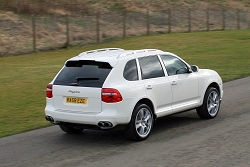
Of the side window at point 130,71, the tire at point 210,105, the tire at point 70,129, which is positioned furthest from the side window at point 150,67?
the tire at point 70,129

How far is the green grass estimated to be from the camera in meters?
13.1

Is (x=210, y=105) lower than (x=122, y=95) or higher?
lower

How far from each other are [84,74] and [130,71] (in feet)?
2.77

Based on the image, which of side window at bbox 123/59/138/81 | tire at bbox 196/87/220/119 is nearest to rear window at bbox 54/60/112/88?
side window at bbox 123/59/138/81

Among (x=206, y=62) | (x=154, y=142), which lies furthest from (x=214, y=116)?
(x=206, y=62)

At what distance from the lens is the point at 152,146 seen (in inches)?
376

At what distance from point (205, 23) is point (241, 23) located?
498 centimetres

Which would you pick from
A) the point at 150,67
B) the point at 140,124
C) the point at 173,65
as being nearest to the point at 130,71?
the point at 150,67

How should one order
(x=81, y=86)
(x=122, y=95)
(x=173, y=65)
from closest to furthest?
(x=122, y=95) → (x=81, y=86) → (x=173, y=65)

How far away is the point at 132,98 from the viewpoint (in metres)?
9.72

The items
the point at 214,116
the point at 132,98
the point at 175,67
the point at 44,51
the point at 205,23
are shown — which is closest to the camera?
the point at 132,98

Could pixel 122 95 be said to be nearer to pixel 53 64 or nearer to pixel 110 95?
pixel 110 95

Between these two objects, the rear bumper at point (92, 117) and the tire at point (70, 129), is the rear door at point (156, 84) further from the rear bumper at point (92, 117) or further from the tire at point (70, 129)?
the tire at point (70, 129)

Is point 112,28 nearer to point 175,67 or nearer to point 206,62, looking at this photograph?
point 206,62
